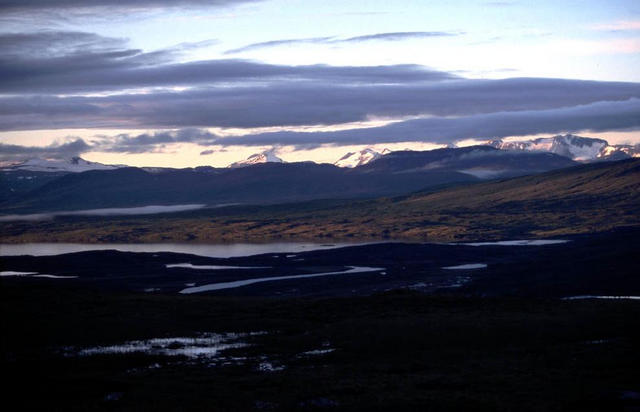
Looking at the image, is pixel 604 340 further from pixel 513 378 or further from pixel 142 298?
pixel 142 298

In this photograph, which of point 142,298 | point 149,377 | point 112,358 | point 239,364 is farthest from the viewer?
point 142,298

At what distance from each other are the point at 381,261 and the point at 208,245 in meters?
69.7

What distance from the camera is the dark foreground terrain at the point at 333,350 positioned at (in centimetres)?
3444

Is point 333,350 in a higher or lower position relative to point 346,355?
lower

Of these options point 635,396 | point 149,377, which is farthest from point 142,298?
point 635,396

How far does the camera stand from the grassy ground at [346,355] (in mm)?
34156

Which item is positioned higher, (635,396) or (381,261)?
(635,396)

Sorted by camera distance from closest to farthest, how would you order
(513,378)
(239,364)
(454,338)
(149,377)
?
(513,378) < (149,377) < (239,364) < (454,338)

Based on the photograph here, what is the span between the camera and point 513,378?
3728 centimetres

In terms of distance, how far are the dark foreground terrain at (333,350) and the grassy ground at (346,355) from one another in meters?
0.10

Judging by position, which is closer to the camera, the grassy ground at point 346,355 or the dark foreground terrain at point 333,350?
the grassy ground at point 346,355

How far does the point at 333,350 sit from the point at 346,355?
183 centimetres

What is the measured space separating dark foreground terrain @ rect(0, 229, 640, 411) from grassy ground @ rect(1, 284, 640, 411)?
3.7 inches

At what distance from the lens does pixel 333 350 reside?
48.3 meters
